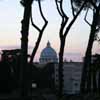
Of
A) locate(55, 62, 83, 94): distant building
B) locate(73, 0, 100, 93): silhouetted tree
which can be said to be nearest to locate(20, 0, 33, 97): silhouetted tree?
locate(73, 0, 100, 93): silhouetted tree

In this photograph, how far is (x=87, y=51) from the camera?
26.8 meters

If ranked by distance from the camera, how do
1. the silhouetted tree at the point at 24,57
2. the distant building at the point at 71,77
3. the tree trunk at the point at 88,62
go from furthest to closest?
the distant building at the point at 71,77 < the tree trunk at the point at 88,62 < the silhouetted tree at the point at 24,57

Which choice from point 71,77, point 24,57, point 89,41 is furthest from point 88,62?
point 24,57

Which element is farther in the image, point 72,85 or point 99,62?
point 72,85

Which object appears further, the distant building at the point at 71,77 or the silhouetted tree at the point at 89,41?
the distant building at the point at 71,77

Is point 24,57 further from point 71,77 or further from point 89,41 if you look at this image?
point 71,77

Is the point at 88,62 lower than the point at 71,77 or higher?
higher

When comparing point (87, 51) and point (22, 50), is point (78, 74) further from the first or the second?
point (22, 50)

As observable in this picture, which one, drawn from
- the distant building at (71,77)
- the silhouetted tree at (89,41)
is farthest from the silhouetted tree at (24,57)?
the distant building at (71,77)

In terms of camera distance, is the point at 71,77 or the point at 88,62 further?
the point at 71,77

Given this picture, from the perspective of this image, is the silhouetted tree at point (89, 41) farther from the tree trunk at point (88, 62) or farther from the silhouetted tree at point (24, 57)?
the silhouetted tree at point (24, 57)

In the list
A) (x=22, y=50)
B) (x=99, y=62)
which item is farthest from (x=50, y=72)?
(x=22, y=50)

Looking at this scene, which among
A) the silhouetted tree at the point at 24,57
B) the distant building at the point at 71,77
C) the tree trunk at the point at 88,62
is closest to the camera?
the silhouetted tree at the point at 24,57

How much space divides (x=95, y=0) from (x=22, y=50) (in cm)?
837
